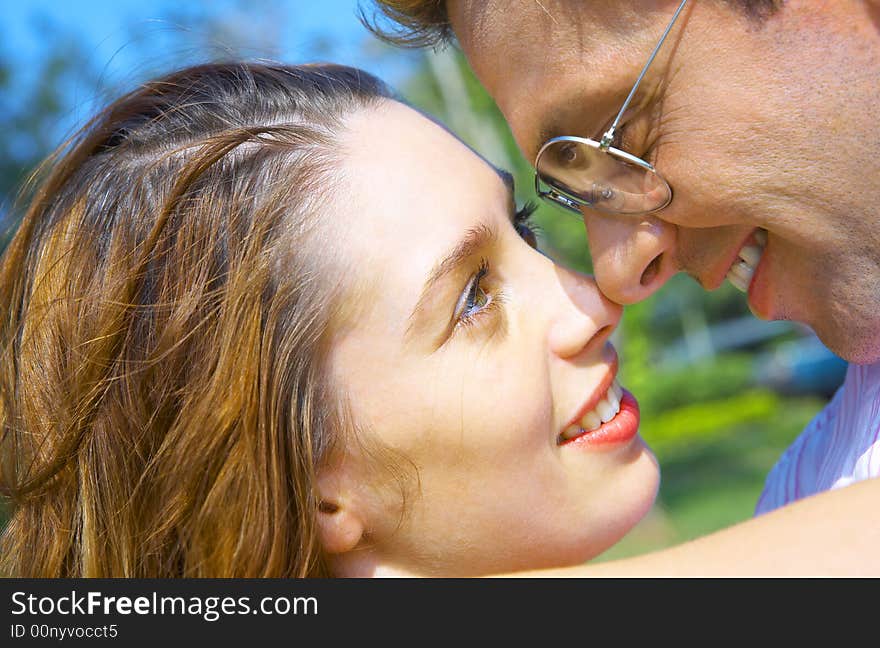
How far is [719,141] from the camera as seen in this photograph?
2379mm

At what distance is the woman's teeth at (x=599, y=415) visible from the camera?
2.48 m

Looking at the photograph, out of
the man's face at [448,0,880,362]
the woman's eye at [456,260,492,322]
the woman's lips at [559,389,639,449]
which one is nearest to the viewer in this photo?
the man's face at [448,0,880,362]

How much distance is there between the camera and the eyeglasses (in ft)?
8.24

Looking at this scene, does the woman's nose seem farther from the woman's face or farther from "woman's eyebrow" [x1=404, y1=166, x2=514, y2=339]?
"woman's eyebrow" [x1=404, y1=166, x2=514, y2=339]

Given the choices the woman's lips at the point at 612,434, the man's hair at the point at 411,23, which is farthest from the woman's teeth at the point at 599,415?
the man's hair at the point at 411,23

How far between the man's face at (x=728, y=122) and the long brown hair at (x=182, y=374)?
0.66 m

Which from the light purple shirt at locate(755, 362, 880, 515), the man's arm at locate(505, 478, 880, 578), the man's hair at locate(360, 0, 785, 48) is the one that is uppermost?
the man's hair at locate(360, 0, 785, 48)

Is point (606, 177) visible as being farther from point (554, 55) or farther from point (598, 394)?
point (598, 394)

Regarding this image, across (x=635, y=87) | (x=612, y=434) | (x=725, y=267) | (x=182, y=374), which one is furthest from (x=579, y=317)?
(x=182, y=374)

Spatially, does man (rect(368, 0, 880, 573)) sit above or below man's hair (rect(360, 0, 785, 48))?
below

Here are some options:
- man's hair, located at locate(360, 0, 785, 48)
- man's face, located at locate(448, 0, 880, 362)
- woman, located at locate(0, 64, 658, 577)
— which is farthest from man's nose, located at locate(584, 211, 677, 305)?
man's hair, located at locate(360, 0, 785, 48)

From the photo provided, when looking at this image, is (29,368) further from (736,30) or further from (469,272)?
(736,30)

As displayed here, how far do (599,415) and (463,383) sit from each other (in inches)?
19.5

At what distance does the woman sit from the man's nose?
16cm
